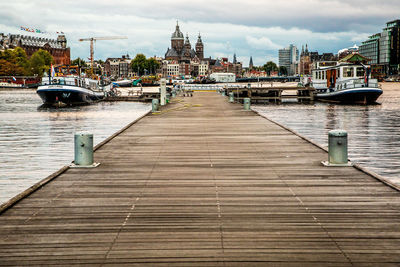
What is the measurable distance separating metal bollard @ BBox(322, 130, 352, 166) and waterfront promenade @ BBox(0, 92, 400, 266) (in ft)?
1.56

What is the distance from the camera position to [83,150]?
13.4m

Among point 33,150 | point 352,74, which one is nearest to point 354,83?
point 352,74

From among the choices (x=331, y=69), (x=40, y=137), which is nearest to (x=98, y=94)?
(x=331, y=69)

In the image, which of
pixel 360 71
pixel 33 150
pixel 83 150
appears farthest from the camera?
pixel 360 71

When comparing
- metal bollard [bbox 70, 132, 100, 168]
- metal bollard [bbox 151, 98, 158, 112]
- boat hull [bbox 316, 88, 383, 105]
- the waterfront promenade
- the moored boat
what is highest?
the moored boat

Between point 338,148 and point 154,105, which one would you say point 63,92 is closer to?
point 154,105

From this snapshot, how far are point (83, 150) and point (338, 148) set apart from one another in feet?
23.0

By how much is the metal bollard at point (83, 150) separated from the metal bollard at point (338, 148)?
6523mm

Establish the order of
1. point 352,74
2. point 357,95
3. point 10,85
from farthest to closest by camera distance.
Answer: point 10,85
point 352,74
point 357,95

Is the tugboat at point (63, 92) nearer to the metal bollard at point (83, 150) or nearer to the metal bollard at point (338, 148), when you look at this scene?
the metal bollard at point (83, 150)

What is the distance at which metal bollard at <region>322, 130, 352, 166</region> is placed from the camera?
13.1m

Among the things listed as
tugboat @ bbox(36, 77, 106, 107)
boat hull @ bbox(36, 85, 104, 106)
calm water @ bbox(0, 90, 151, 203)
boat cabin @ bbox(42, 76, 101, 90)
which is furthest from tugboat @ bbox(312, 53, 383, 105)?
boat cabin @ bbox(42, 76, 101, 90)

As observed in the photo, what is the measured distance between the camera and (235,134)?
21.2 meters

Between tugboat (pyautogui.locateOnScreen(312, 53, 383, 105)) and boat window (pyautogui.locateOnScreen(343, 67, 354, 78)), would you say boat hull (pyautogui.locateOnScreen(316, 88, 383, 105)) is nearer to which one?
tugboat (pyautogui.locateOnScreen(312, 53, 383, 105))
